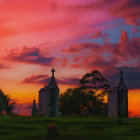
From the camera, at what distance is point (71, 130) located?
69.4 feet

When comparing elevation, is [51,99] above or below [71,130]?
above

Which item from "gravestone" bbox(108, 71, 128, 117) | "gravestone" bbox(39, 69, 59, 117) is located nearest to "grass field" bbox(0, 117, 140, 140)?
"gravestone" bbox(108, 71, 128, 117)

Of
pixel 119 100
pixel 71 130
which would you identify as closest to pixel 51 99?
pixel 119 100

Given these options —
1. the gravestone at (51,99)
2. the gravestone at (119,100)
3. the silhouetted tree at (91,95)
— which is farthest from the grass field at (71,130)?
the silhouetted tree at (91,95)

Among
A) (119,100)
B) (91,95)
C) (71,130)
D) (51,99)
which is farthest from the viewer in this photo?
(91,95)

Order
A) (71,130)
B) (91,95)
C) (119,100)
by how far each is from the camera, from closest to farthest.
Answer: (71,130), (119,100), (91,95)

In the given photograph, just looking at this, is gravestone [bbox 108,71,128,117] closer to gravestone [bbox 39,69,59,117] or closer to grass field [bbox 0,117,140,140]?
grass field [bbox 0,117,140,140]

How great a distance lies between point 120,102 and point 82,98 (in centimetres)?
1534

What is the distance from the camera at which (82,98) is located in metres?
47.6

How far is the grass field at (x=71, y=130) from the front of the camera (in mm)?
18500

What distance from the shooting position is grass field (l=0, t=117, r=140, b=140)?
60.7ft

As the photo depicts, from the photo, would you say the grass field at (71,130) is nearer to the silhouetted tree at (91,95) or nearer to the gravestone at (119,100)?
the gravestone at (119,100)

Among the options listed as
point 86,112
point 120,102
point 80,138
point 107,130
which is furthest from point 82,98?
point 80,138

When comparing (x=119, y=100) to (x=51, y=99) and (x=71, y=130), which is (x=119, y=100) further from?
(x=71, y=130)
